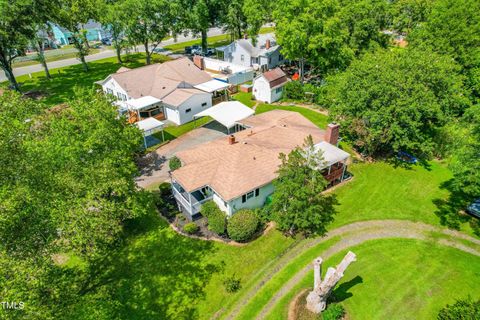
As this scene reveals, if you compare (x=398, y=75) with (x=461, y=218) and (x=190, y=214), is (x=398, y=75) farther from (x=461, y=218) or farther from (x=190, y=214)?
(x=190, y=214)

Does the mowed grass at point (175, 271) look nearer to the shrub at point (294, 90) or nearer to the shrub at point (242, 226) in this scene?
the shrub at point (242, 226)

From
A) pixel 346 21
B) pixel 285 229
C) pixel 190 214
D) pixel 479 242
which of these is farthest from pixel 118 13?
pixel 479 242

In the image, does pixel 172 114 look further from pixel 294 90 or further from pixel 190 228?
pixel 190 228

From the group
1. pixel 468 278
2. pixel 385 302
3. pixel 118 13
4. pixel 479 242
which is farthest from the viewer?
pixel 118 13

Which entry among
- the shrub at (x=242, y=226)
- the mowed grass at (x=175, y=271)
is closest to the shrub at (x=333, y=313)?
the mowed grass at (x=175, y=271)

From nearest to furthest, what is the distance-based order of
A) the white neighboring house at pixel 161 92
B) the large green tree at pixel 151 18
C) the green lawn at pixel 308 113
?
the green lawn at pixel 308 113 → the white neighboring house at pixel 161 92 → the large green tree at pixel 151 18

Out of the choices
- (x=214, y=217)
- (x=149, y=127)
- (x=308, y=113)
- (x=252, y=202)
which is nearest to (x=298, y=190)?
(x=252, y=202)
